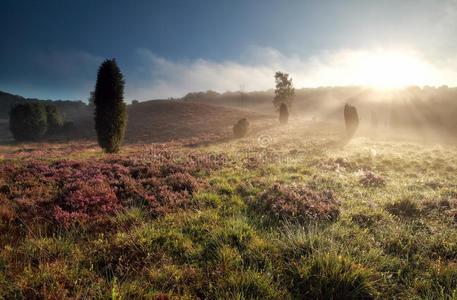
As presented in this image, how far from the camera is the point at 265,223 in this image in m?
4.29

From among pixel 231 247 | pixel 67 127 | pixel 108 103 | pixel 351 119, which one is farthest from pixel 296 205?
pixel 67 127

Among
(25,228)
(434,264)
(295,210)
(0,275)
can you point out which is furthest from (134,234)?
(434,264)

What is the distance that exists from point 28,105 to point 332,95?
14743 centimetres

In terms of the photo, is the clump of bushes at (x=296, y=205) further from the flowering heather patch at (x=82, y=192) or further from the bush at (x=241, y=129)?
the bush at (x=241, y=129)

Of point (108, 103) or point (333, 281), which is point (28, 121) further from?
point (333, 281)

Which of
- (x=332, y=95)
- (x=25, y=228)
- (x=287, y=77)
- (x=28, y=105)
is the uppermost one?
(x=332, y=95)

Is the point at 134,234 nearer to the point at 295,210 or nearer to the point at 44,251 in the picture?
the point at 44,251

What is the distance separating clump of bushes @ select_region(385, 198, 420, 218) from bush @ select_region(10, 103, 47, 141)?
58.9m

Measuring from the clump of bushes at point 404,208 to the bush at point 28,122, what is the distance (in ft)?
193

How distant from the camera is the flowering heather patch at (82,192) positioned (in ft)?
14.3

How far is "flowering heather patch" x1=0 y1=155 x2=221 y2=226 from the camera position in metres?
4.37

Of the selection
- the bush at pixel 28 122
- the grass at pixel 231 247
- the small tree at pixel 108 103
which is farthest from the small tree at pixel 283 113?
the bush at pixel 28 122

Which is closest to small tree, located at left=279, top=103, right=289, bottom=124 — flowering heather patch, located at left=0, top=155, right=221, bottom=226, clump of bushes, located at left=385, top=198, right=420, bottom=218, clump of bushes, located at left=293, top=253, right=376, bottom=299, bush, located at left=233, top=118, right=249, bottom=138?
bush, located at left=233, top=118, right=249, bottom=138

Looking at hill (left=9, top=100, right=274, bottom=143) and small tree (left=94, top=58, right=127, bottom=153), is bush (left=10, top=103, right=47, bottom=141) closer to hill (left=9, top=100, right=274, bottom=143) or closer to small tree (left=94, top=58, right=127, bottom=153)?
hill (left=9, top=100, right=274, bottom=143)
